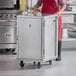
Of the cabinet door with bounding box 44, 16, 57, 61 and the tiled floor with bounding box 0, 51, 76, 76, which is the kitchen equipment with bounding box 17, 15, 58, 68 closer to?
the cabinet door with bounding box 44, 16, 57, 61

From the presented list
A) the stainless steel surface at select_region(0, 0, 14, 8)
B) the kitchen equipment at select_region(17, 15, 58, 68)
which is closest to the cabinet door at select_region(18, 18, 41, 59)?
the kitchen equipment at select_region(17, 15, 58, 68)

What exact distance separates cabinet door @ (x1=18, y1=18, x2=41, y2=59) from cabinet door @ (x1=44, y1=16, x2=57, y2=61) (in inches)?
5.4

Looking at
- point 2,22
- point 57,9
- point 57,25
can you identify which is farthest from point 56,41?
point 2,22

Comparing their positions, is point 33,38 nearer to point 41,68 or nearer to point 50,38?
point 50,38

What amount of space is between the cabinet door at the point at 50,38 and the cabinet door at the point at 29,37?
14cm

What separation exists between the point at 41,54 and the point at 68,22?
6.05ft

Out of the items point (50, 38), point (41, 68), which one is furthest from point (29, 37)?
point (41, 68)

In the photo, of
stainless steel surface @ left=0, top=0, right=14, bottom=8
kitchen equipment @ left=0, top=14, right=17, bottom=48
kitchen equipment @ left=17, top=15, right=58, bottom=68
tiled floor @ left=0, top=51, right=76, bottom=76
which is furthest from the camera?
stainless steel surface @ left=0, top=0, right=14, bottom=8

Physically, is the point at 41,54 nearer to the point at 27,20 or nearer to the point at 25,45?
the point at 25,45

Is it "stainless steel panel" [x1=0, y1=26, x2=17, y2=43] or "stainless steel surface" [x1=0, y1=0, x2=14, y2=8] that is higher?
"stainless steel surface" [x1=0, y1=0, x2=14, y2=8]

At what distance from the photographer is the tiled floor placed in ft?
15.3

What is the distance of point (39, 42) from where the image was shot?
483cm

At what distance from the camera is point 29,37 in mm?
4820

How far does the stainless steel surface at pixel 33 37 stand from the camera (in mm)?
4797
